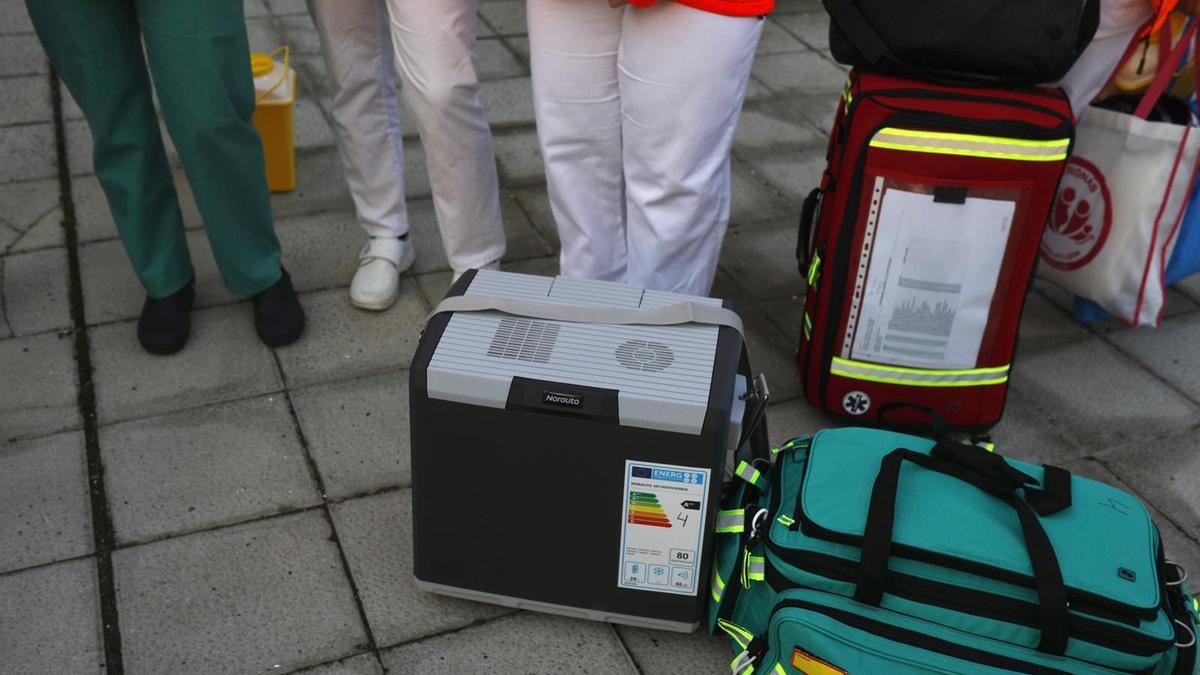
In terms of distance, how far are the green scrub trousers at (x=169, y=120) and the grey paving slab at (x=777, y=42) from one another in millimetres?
2636

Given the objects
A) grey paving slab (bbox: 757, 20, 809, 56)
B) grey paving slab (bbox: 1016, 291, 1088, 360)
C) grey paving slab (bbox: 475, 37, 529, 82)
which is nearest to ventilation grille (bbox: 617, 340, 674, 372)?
grey paving slab (bbox: 1016, 291, 1088, 360)

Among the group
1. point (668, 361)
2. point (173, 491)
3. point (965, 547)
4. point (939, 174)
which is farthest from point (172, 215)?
point (965, 547)

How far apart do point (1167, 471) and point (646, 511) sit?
4.68 ft

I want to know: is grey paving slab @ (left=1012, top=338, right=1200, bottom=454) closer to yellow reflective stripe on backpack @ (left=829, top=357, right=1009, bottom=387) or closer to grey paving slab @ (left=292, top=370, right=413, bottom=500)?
yellow reflective stripe on backpack @ (left=829, top=357, right=1009, bottom=387)

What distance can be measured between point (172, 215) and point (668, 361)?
1434 mm

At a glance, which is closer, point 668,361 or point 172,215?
point 668,361

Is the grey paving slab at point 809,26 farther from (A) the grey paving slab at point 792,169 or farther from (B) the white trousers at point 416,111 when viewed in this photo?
(B) the white trousers at point 416,111

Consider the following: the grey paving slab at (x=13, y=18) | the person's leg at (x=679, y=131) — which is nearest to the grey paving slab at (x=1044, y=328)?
the person's leg at (x=679, y=131)

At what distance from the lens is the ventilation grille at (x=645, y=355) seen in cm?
Answer: 191

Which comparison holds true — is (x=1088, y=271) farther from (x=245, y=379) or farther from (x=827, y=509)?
(x=245, y=379)

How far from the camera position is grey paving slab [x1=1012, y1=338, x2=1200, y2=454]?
273cm

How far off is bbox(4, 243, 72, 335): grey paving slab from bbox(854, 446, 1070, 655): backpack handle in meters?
2.09

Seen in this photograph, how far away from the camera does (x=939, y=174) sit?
7.61 ft

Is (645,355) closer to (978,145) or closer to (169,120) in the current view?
(978,145)
